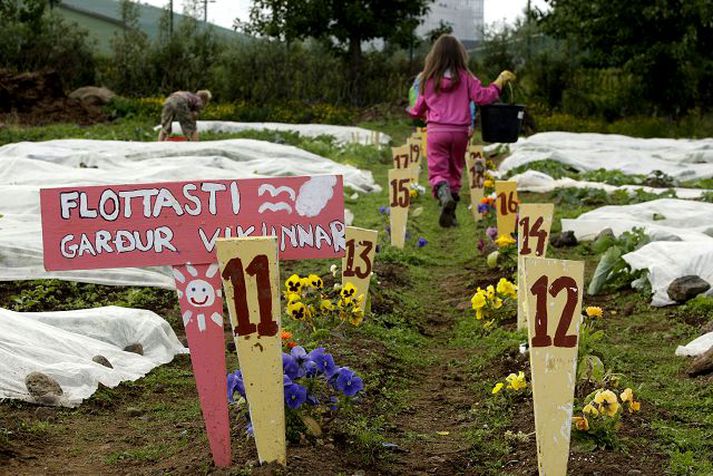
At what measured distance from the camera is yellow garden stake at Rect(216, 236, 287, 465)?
3.21 metres

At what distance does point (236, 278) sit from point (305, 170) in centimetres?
996

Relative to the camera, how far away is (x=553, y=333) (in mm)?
3342

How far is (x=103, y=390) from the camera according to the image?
15.9 ft

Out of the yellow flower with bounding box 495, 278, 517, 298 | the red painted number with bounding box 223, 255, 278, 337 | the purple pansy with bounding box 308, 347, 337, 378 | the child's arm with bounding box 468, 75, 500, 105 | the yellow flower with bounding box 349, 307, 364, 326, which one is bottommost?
the yellow flower with bounding box 349, 307, 364, 326

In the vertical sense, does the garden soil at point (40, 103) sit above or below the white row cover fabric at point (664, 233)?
above

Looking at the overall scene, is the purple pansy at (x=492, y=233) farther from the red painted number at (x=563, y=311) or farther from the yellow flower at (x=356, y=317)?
the red painted number at (x=563, y=311)

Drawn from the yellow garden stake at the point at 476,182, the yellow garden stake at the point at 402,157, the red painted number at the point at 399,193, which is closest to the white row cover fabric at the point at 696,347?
the red painted number at the point at 399,193

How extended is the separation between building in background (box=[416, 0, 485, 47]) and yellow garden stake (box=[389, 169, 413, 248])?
25.4 meters

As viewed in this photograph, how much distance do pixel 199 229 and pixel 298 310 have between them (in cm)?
162

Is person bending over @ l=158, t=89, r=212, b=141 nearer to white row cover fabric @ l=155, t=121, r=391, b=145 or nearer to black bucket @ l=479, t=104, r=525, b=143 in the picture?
white row cover fabric @ l=155, t=121, r=391, b=145

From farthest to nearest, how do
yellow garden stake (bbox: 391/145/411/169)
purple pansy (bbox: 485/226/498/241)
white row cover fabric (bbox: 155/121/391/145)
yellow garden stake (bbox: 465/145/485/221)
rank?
white row cover fabric (bbox: 155/121/391/145) → yellow garden stake (bbox: 391/145/411/169) → yellow garden stake (bbox: 465/145/485/221) → purple pansy (bbox: 485/226/498/241)

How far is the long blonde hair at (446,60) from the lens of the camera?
9648mm

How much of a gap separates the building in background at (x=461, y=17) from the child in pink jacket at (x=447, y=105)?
78.6ft

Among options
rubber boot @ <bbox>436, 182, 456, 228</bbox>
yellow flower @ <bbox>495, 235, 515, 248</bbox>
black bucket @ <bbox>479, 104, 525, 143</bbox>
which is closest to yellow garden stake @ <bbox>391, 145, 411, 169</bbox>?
rubber boot @ <bbox>436, 182, 456, 228</bbox>
